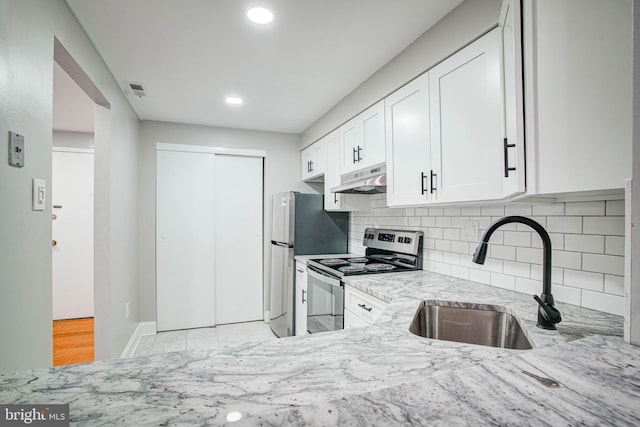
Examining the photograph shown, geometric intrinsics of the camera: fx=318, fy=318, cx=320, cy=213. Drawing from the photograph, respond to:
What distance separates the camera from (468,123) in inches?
63.7

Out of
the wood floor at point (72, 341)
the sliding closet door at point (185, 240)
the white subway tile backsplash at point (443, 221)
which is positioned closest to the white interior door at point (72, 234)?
the wood floor at point (72, 341)

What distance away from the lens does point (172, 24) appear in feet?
6.05

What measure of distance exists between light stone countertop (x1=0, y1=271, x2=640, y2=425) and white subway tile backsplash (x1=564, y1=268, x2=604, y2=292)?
33 cm

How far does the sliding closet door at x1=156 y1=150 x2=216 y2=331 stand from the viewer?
3.70 m

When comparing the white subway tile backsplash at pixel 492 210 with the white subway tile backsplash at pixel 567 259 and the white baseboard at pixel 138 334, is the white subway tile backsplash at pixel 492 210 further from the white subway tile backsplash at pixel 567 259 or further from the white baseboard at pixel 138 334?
the white baseboard at pixel 138 334

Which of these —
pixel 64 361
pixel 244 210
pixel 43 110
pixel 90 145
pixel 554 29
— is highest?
pixel 90 145

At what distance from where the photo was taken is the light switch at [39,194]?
127 cm

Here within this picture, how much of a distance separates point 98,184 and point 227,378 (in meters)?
2.33

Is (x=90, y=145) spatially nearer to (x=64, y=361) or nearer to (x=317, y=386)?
(x=64, y=361)

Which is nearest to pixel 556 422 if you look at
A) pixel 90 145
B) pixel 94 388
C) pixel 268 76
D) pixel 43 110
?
pixel 94 388

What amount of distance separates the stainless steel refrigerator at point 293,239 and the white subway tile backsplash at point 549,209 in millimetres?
2109

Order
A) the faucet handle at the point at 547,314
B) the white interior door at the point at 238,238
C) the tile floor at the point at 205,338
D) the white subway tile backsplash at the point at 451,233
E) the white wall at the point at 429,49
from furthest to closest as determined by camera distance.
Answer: the white interior door at the point at 238,238 → the tile floor at the point at 205,338 → the white subway tile backsplash at the point at 451,233 → the white wall at the point at 429,49 → the faucet handle at the point at 547,314

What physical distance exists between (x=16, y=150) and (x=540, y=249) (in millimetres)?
2277

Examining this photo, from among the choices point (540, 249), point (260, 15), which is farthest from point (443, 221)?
point (260, 15)
